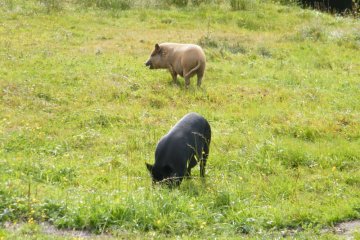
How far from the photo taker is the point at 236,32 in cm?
1869

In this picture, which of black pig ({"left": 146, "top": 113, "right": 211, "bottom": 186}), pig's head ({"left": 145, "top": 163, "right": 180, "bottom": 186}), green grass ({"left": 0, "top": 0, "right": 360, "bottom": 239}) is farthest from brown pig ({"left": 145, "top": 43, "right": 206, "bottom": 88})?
pig's head ({"left": 145, "top": 163, "right": 180, "bottom": 186})

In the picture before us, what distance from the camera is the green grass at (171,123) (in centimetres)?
602

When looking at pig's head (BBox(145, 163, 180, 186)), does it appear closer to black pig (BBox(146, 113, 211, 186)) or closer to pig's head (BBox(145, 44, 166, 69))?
black pig (BBox(146, 113, 211, 186))

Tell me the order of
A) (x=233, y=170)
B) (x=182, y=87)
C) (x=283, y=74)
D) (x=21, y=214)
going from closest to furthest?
1. (x=21, y=214)
2. (x=233, y=170)
3. (x=182, y=87)
4. (x=283, y=74)

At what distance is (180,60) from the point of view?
12711 millimetres

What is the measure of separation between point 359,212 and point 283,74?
24.9 feet

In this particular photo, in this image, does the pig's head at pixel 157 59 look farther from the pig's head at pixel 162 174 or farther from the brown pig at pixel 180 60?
the pig's head at pixel 162 174

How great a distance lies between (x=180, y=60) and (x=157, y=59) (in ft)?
2.52

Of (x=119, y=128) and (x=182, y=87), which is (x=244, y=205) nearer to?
(x=119, y=128)

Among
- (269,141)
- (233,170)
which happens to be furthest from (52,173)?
(269,141)

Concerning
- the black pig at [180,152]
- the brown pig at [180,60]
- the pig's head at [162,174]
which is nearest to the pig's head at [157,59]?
the brown pig at [180,60]

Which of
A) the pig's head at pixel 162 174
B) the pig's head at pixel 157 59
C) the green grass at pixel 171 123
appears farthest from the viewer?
the pig's head at pixel 157 59

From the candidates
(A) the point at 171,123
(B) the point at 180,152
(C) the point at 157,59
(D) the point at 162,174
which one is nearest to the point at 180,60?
(C) the point at 157,59

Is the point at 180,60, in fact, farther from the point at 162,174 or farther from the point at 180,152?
the point at 162,174
